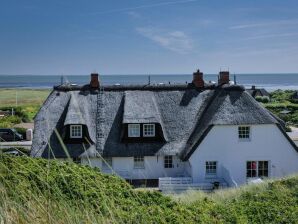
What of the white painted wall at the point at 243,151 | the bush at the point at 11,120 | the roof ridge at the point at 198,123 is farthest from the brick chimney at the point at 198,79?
the bush at the point at 11,120

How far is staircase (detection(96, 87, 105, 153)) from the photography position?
→ 80.3ft

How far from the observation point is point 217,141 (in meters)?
24.0

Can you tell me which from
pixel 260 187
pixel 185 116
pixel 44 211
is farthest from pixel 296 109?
pixel 44 211

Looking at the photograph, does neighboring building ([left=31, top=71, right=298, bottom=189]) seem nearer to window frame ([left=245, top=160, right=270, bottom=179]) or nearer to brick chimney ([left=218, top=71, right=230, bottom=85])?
window frame ([left=245, top=160, right=270, bottom=179])

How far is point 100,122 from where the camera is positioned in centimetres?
2542

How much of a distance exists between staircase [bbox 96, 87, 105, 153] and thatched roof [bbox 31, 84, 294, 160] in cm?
6

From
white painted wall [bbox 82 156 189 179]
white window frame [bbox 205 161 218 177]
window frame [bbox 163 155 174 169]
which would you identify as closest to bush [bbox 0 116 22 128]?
white painted wall [bbox 82 156 189 179]

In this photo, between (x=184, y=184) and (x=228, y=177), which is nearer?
(x=184, y=184)

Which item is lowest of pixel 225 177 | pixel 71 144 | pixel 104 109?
pixel 225 177

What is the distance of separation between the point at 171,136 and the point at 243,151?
13.9 feet

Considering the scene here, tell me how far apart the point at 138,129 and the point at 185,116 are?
3140 millimetres

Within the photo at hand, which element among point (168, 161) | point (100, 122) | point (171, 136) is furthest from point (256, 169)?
point (100, 122)

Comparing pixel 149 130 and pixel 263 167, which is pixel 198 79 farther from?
pixel 263 167

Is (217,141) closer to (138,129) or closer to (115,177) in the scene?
(138,129)
